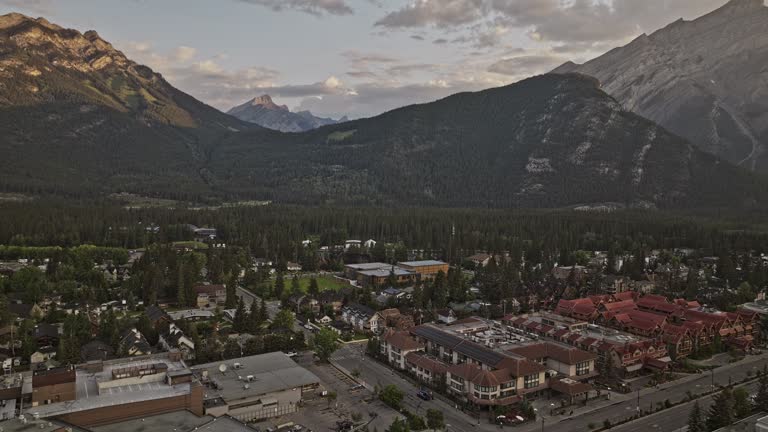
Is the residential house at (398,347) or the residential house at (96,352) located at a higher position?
the residential house at (96,352)

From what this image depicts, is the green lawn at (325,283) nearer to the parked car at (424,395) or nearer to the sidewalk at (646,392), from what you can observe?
the parked car at (424,395)

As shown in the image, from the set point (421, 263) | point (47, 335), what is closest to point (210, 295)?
point (47, 335)

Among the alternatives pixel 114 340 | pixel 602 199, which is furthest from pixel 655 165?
pixel 114 340

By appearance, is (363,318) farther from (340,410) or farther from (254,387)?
(254,387)

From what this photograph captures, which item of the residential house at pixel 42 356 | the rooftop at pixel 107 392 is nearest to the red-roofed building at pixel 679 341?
the rooftop at pixel 107 392

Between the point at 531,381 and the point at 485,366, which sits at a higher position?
the point at 485,366

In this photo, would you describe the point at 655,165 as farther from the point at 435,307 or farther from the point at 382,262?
the point at 435,307
